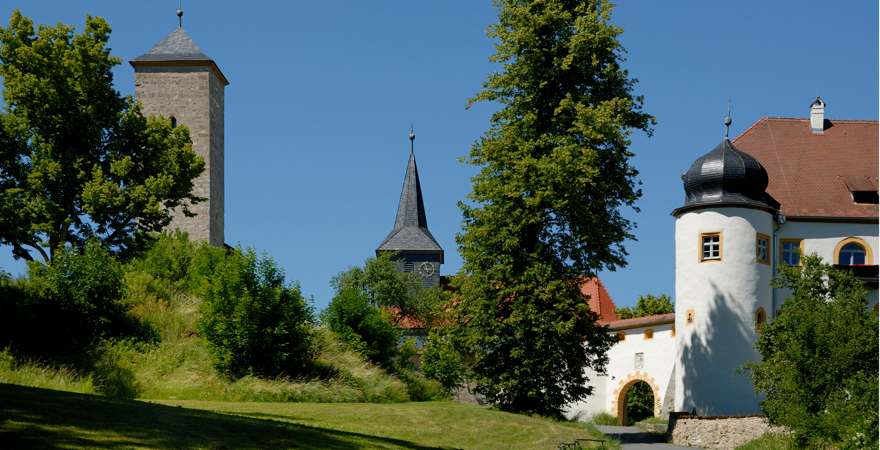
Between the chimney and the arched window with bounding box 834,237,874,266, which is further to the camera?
the chimney

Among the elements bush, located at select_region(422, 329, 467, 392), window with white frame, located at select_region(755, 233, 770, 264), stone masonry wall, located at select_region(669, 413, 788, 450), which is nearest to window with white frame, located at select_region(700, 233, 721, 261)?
window with white frame, located at select_region(755, 233, 770, 264)

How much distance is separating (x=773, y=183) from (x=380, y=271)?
3274 centimetres

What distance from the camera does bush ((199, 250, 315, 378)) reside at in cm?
2656

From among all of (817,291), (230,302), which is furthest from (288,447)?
(817,291)

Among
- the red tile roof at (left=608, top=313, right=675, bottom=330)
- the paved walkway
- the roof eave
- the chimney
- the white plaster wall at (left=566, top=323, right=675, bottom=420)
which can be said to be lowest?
the paved walkway

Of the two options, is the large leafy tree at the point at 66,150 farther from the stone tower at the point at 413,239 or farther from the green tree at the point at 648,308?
the stone tower at the point at 413,239

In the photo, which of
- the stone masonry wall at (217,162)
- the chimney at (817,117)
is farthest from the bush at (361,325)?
the stone masonry wall at (217,162)

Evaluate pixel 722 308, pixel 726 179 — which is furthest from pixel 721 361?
pixel 726 179

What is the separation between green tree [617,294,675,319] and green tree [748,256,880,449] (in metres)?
31.8

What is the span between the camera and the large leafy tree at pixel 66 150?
3372 cm

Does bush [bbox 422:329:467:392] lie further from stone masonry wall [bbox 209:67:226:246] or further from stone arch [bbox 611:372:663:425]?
stone masonry wall [bbox 209:67:226:246]

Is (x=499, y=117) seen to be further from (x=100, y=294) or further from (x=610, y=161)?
(x=100, y=294)

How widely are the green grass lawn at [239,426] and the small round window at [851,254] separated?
20.2 metres

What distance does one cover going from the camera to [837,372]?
27047mm
